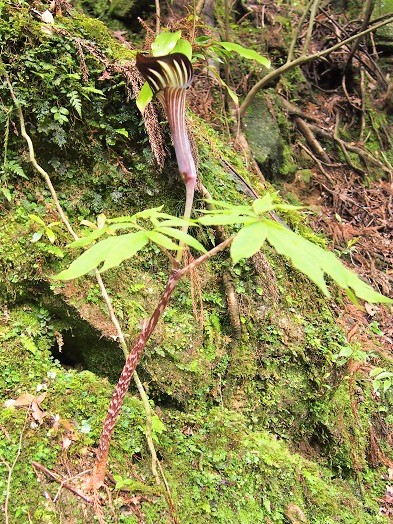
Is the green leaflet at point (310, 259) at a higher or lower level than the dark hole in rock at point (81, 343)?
higher

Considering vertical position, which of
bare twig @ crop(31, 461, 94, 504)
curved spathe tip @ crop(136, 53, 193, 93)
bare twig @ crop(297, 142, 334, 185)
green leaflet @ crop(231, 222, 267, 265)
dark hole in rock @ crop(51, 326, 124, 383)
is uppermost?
curved spathe tip @ crop(136, 53, 193, 93)

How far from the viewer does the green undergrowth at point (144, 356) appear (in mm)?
2088

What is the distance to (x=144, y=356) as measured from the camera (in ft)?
8.44

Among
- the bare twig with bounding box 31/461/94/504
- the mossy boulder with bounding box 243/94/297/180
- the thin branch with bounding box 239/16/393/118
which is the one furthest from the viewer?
the mossy boulder with bounding box 243/94/297/180

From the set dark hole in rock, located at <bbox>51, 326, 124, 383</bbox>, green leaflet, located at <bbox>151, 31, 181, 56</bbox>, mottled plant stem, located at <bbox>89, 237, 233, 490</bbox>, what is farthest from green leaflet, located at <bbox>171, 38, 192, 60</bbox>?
dark hole in rock, located at <bbox>51, 326, 124, 383</bbox>

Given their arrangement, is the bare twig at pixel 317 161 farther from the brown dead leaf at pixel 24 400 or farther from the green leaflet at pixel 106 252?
the green leaflet at pixel 106 252

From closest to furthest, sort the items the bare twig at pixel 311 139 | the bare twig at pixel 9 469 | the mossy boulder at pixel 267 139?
the bare twig at pixel 9 469
the mossy boulder at pixel 267 139
the bare twig at pixel 311 139

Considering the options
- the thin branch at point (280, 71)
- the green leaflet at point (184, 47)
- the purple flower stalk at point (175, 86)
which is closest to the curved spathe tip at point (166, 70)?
the purple flower stalk at point (175, 86)

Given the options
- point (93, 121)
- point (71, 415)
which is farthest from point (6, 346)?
point (93, 121)

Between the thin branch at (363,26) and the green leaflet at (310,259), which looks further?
the thin branch at (363,26)

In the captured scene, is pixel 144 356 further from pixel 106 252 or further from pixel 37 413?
pixel 106 252

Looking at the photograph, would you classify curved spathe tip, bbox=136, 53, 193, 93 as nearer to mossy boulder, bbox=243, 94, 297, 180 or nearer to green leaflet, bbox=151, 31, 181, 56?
green leaflet, bbox=151, 31, 181, 56

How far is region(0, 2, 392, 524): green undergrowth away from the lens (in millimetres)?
2088

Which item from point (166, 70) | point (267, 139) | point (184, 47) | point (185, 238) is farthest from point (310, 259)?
point (267, 139)
